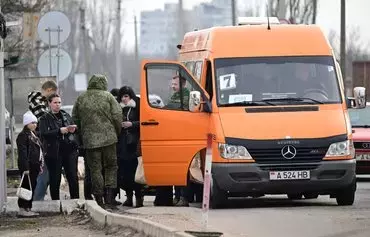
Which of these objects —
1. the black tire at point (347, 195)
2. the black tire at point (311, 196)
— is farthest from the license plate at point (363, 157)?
the black tire at point (347, 195)

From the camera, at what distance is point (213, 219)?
13742 mm

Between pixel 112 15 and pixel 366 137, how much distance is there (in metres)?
74.6

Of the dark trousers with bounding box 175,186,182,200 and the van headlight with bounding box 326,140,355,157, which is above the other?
the van headlight with bounding box 326,140,355,157

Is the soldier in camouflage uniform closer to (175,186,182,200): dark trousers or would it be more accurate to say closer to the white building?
(175,186,182,200): dark trousers

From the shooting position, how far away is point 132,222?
12.8 meters

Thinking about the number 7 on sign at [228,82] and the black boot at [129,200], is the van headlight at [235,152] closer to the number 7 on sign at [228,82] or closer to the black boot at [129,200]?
the number 7 on sign at [228,82]

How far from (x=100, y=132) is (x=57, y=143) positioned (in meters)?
0.81

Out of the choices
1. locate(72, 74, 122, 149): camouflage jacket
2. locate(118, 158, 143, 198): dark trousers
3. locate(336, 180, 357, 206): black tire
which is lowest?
locate(336, 180, 357, 206): black tire

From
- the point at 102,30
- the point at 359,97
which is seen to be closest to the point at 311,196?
the point at 359,97

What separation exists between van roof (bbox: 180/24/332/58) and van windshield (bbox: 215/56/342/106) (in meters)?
0.11

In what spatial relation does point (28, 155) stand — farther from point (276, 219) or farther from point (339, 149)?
point (339, 149)

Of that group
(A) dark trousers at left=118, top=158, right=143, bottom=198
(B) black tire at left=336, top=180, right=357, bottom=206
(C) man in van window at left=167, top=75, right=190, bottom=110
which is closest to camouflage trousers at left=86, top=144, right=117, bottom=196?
(A) dark trousers at left=118, top=158, right=143, bottom=198

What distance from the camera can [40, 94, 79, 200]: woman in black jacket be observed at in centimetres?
1612

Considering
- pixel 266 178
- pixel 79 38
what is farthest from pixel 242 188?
pixel 79 38
